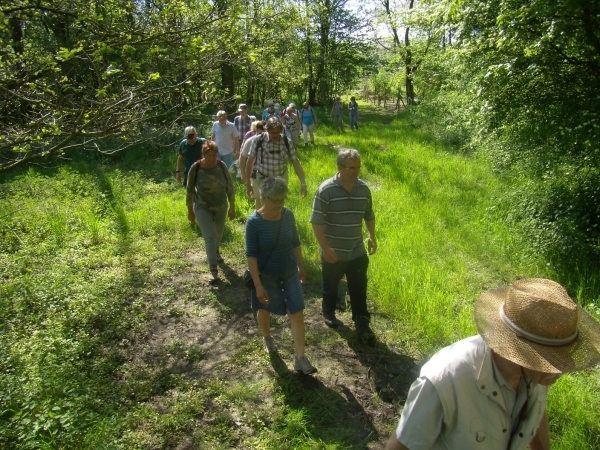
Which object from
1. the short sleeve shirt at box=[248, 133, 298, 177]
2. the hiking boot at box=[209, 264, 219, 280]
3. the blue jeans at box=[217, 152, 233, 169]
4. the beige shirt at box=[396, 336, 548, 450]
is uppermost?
the short sleeve shirt at box=[248, 133, 298, 177]

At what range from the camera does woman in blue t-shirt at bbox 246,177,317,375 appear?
11.4 ft

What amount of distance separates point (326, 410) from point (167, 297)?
2616mm

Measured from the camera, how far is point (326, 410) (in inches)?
135

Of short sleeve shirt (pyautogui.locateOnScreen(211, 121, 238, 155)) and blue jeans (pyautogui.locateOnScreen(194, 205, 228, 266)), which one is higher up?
short sleeve shirt (pyautogui.locateOnScreen(211, 121, 238, 155))

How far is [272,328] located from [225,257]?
1.97 metres

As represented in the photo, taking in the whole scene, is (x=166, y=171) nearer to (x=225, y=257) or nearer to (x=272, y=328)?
(x=225, y=257)

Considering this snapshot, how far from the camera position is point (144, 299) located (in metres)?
5.21

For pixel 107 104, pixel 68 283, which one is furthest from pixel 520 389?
pixel 68 283

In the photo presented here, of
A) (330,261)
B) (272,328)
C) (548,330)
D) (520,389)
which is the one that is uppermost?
(548,330)

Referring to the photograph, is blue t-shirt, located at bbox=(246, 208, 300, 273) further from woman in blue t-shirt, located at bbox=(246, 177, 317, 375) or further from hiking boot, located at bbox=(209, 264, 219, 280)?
hiking boot, located at bbox=(209, 264, 219, 280)

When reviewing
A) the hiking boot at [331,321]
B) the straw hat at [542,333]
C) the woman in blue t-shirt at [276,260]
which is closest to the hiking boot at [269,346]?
the woman in blue t-shirt at [276,260]

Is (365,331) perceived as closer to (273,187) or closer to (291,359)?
(291,359)

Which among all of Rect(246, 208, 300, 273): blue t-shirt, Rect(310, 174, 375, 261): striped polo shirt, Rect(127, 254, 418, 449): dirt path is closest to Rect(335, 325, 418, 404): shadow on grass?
Rect(127, 254, 418, 449): dirt path

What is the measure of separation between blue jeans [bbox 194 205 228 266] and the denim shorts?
6.45 feet
